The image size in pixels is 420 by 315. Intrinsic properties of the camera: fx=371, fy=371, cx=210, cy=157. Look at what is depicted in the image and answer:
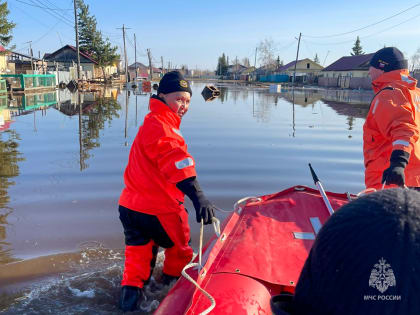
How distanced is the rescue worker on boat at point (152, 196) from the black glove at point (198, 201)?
18 cm

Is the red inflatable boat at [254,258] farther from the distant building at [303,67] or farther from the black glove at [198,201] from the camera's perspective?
the distant building at [303,67]

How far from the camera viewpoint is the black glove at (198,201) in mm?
2564

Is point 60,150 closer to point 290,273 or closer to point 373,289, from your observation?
point 290,273

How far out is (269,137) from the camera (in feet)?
36.3

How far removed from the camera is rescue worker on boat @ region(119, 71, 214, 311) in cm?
281

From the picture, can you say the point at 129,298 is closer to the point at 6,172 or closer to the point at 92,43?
the point at 6,172

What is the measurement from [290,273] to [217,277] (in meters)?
0.45

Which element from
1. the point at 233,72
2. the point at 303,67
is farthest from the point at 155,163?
the point at 233,72

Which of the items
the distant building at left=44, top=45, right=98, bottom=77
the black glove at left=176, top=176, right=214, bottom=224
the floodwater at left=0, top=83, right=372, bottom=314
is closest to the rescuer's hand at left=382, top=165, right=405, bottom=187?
the black glove at left=176, top=176, right=214, bottom=224

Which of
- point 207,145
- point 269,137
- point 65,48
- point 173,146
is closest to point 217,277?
point 173,146

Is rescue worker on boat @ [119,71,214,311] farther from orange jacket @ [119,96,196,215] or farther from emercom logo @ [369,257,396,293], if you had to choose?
emercom logo @ [369,257,396,293]

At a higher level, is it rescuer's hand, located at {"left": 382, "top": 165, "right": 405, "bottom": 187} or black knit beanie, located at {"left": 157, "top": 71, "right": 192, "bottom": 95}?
black knit beanie, located at {"left": 157, "top": 71, "right": 192, "bottom": 95}

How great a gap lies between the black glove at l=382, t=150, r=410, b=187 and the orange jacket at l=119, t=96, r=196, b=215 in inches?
61.2

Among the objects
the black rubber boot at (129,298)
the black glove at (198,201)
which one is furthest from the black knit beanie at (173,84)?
the black rubber boot at (129,298)
